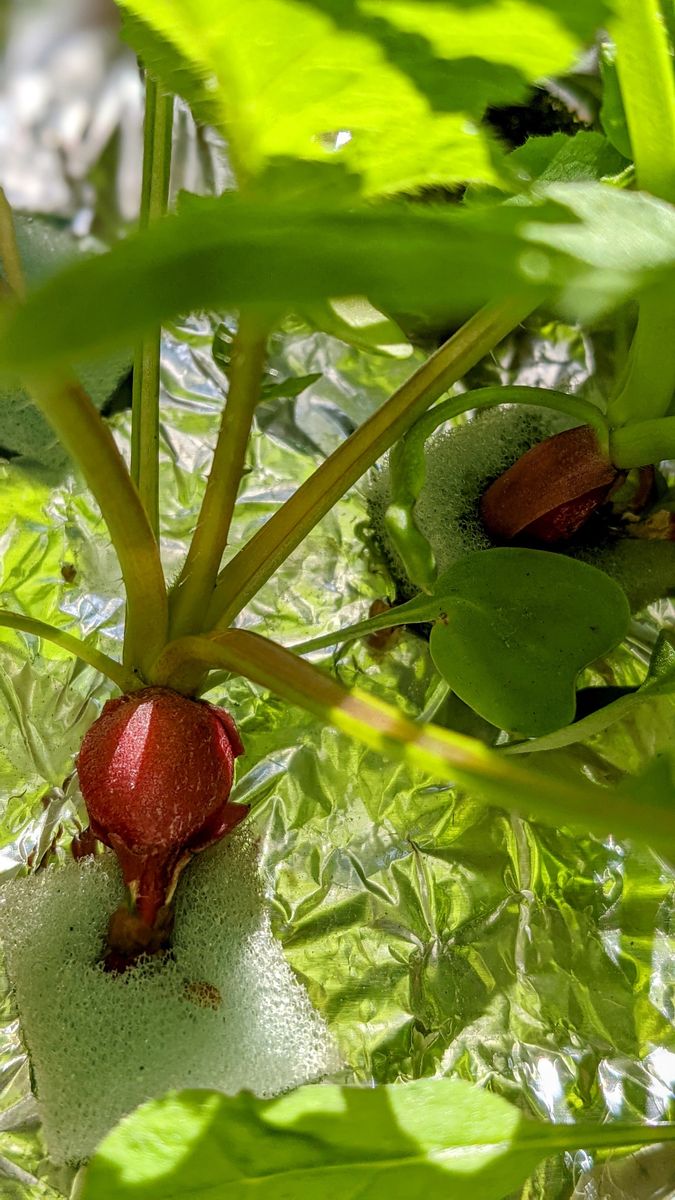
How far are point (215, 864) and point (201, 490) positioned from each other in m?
0.27

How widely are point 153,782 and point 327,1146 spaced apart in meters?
0.17

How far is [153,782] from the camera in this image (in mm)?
439

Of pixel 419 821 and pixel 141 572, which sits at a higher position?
pixel 141 572

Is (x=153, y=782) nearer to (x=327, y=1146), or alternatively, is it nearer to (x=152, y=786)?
(x=152, y=786)

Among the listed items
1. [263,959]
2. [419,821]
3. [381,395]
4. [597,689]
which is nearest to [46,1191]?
[263,959]

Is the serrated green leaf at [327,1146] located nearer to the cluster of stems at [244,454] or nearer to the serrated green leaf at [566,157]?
A: the cluster of stems at [244,454]

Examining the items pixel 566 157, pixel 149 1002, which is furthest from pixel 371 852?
pixel 566 157

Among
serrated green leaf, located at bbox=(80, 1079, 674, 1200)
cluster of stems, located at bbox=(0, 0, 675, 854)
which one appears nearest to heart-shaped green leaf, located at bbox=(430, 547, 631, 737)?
cluster of stems, located at bbox=(0, 0, 675, 854)

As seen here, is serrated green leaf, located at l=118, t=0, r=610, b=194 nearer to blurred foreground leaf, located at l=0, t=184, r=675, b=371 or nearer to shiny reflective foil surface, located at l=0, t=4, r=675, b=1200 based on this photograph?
blurred foreground leaf, located at l=0, t=184, r=675, b=371

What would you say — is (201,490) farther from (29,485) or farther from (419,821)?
(419,821)

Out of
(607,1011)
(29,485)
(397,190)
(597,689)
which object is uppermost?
(397,190)

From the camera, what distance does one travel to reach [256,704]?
0.59 m

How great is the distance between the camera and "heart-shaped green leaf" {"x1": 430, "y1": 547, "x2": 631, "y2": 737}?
436 millimetres

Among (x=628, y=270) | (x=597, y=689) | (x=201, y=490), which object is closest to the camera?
(x=628, y=270)
